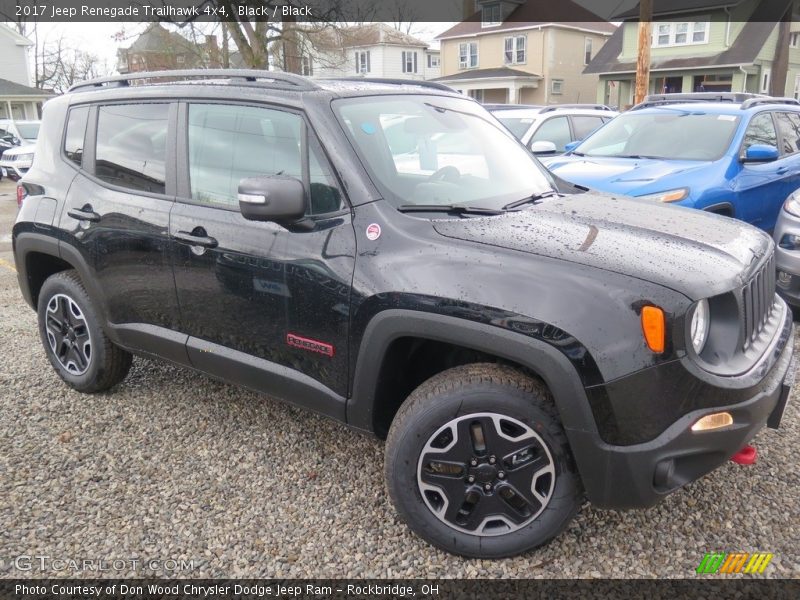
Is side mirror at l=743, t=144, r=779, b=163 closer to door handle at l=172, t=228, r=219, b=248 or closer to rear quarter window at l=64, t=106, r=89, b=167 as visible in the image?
door handle at l=172, t=228, r=219, b=248

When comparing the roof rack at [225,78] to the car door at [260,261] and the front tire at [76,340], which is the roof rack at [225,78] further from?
the front tire at [76,340]

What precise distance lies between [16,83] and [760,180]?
4807 cm

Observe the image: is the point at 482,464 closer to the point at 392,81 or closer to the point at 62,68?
the point at 392,81

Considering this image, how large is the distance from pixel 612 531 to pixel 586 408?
867mm

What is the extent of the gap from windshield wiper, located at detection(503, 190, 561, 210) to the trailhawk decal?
1.06 metres

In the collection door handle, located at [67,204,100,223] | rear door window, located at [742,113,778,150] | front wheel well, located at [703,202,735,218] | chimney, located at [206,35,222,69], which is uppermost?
chimney, located at [206,35,222,69]

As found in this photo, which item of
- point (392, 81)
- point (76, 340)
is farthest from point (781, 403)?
point (76, 340)

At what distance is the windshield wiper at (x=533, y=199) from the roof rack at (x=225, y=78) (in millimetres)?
1076

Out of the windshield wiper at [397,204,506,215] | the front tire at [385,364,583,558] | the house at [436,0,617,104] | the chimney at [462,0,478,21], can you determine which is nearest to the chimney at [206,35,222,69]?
the house at [436,0,617,104]

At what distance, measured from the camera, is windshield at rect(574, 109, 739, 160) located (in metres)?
6.41

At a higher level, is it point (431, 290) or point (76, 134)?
point (76, 134)

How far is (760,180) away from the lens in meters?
6.32

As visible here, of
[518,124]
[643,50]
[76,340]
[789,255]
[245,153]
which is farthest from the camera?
[643,50]

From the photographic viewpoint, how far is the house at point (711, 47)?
1175 inches
